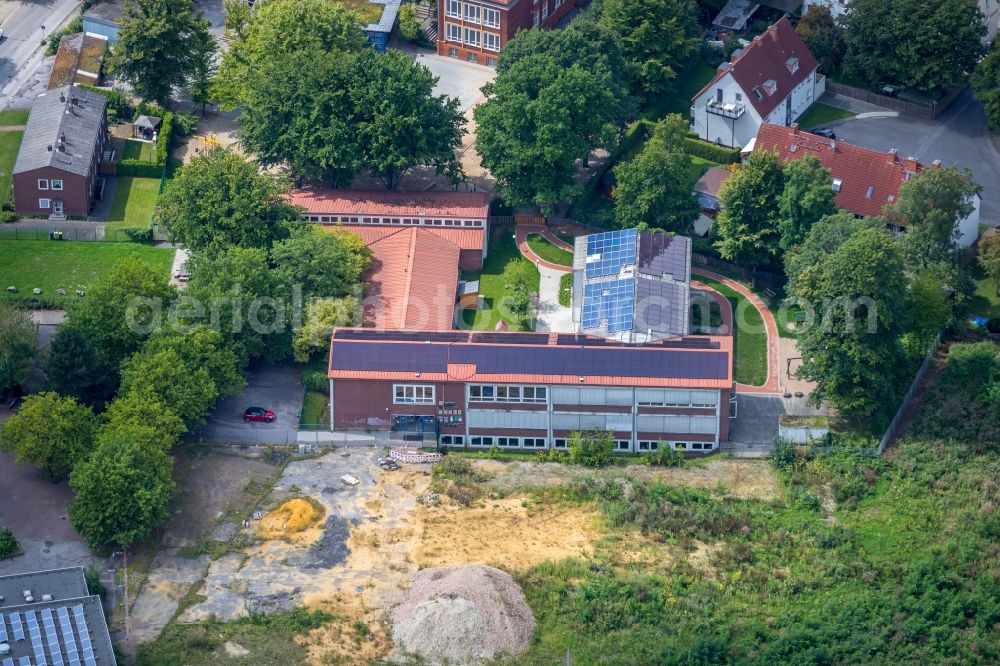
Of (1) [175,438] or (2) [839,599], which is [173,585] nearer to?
(1) [175,438]

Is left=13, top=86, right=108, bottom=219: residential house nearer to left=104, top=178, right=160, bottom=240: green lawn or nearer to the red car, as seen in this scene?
left=104, top=178, right=160, bottom=240: green lawn

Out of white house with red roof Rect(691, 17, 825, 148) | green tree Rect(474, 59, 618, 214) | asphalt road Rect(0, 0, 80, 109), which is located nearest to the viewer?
green tree Rect(474, 59, 618, 214)

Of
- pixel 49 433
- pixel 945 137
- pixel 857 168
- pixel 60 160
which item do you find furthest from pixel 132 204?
pixel 945 137

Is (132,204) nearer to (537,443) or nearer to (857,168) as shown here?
(537,443)

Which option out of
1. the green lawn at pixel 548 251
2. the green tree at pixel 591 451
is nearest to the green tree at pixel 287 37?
the green lawn at pixel 548 251

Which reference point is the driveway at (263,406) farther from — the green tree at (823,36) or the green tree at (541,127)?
the green tree at (823,36)

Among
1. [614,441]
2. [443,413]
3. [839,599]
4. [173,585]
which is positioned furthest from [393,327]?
[839,599]

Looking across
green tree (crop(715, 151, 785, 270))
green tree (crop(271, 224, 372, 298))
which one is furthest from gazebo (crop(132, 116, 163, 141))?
green tree (crop(715, 151, 785, 270))
